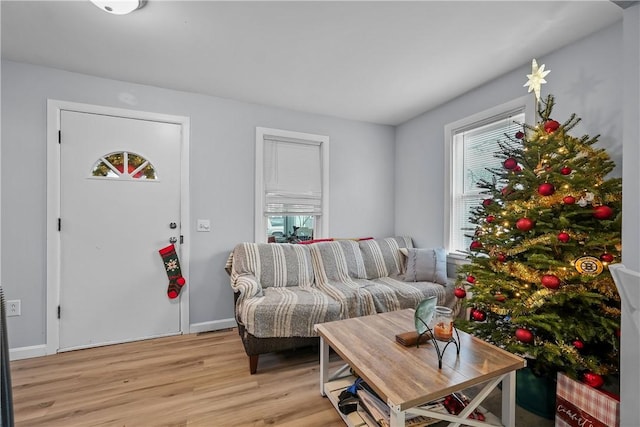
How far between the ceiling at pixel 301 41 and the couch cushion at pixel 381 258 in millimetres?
1625

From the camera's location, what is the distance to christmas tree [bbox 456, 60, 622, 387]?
140 cm

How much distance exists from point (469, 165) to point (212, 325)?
3.08 metres

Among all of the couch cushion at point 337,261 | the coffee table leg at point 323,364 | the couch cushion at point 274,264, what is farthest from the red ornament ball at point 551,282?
the couch cushion at point 274,264

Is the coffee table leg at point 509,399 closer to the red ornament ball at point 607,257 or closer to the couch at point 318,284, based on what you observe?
the red ornament ball at point 607,257

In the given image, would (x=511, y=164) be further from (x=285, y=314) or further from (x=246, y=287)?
(x=246, y=287)

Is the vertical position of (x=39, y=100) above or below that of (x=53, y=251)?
above

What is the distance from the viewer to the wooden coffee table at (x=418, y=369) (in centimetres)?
109

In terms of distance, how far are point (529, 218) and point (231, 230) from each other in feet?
8.32

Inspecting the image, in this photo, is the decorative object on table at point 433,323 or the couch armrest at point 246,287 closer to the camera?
the decorative object on table at point 433,323

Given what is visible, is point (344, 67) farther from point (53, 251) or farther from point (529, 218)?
point (53, 251)

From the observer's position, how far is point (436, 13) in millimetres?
1685

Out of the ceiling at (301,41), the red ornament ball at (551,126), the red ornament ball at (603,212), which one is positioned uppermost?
the ceiling at (301,41)

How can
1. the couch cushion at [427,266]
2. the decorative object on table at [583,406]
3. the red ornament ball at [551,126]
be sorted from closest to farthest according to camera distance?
1. the decorative object on table at [583,406]
2. the red ornament ball at [551,126]
3. the couch cushion at [427,266]

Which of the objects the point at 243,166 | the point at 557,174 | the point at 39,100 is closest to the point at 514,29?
the point at 557,174
